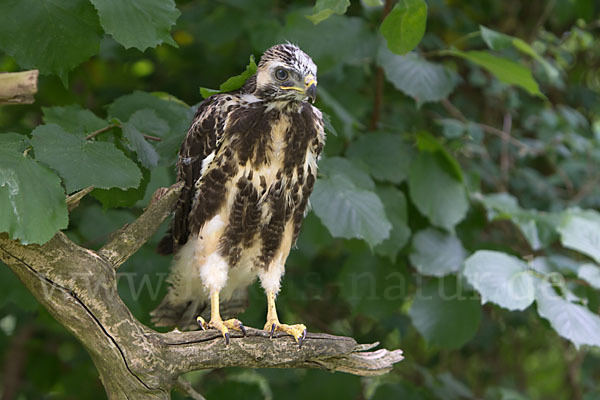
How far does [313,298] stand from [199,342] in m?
2.59

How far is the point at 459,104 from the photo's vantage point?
519cm

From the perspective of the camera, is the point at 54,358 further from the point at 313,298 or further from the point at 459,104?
the point at 459,104

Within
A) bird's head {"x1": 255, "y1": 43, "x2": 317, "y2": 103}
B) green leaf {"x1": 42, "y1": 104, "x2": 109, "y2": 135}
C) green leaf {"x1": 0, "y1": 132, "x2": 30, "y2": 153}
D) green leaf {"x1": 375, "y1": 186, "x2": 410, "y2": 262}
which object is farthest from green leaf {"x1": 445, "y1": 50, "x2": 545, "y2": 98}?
green leaf {"x1": 0, "y1": 132, "x2": 30, "y2": 153}

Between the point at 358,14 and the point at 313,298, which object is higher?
the point at 358,14

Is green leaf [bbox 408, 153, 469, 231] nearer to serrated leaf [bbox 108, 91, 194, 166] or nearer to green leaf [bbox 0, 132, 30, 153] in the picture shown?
serrated leaf [bbox 108, 91, 194, 166]

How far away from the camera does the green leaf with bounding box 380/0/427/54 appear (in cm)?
250

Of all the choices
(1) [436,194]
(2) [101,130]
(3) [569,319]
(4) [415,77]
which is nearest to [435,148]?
(1) [436,194]

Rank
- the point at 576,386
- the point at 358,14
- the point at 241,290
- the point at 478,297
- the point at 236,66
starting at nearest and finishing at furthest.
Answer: the point at 241,290
the point at 478,297
the point at 358,14
the point at 236,66
the point at 576,386

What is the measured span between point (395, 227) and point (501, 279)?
62 centimetres

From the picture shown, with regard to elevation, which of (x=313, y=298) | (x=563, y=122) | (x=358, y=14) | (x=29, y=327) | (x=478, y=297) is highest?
(x=358, y=14)

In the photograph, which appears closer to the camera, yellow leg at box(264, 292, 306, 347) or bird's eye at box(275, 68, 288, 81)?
bird's eye at box(275, 68, 288, 81)

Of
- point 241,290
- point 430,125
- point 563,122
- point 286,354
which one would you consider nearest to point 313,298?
point 430,125

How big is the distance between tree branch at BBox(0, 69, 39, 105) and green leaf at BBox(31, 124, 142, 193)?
374 mm

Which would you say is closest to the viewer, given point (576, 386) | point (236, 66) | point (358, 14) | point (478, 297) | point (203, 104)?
point (203, 104)
